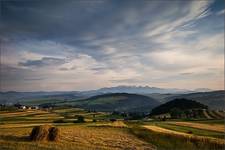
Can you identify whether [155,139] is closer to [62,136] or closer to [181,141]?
[181,141]

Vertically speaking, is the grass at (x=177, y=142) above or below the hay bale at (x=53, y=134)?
below

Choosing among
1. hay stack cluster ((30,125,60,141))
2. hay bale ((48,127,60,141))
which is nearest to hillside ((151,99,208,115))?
hay bale ((48,127,60,141))

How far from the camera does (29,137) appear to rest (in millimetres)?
26922

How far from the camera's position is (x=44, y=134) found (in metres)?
26.6

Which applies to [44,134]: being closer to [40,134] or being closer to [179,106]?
[40,134]

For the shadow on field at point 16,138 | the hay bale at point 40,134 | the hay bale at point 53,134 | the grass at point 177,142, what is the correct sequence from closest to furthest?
the shadow on field at point 16,138 → the hay bale at point 40,134 → the hay bale at point 53,134 → the grass at point 177,142

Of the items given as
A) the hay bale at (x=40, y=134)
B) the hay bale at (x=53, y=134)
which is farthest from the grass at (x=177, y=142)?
the hay bale at (x=40, y=134)

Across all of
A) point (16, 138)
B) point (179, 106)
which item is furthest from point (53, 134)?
point (179, 106)

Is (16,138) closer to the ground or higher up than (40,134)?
closer to the ground

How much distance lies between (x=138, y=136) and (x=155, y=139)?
→ 3274 millimetres

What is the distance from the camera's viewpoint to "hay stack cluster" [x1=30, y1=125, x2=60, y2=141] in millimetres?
26078

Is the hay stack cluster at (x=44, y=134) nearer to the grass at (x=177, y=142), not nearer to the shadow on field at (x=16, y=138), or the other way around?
the shadow on field at (x=16, y=138)

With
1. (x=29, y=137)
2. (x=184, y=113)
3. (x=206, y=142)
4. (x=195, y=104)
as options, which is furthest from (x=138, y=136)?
(x=195, y=104)

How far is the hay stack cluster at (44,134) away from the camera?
26.1 meters
